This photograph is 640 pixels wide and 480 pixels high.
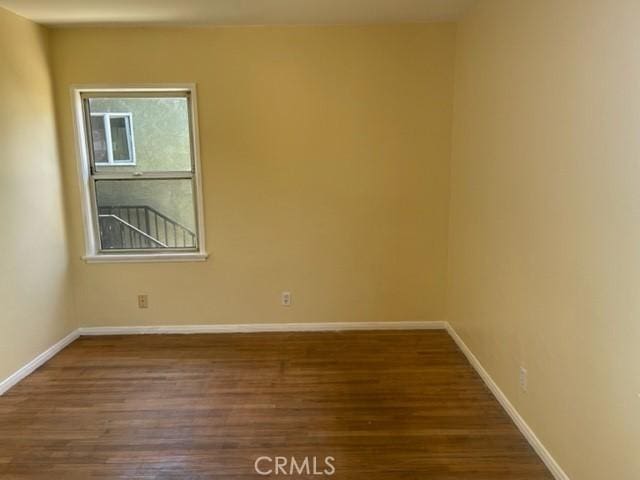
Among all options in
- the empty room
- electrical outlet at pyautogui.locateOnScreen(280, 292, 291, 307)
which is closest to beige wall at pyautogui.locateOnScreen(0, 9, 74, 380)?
the empty room

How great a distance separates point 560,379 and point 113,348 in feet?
10.2

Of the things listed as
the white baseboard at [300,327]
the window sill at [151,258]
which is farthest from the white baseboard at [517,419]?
the window sill at [151,258]

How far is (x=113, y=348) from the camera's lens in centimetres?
331

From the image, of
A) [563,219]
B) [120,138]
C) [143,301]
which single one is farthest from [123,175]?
[563,219]

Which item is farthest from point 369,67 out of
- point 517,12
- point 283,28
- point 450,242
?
point 450,242

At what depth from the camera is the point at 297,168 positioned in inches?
132

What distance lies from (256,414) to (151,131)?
7.64ft

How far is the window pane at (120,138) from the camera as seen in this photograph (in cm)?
334

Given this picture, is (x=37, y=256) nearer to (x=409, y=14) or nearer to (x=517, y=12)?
(x=409, y=14)

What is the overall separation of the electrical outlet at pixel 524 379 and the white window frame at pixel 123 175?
246 centimetres

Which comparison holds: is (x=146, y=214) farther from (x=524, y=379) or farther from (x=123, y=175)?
(x=524, y=379)

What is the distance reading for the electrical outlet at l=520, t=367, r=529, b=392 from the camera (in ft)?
7.13

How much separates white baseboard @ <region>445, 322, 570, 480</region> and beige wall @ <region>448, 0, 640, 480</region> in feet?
0.16

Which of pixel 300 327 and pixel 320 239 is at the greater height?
pixel 320 239
